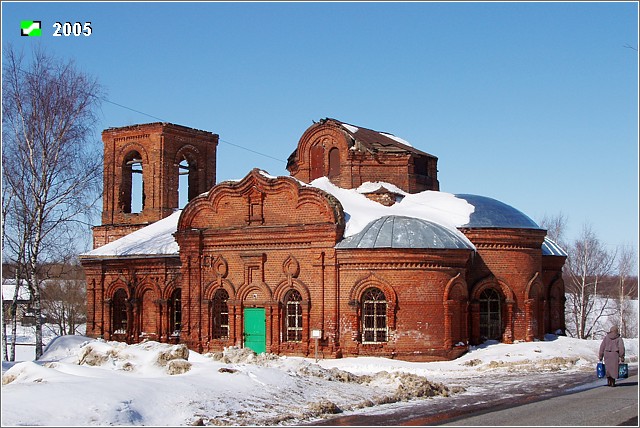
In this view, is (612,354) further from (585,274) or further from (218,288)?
(585,274)

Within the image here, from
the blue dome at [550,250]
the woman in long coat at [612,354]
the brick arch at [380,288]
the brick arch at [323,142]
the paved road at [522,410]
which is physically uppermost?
the brick arch at [323,142]

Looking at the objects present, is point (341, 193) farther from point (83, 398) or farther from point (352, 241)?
point (83, 398)

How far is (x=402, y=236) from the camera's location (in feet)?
76.4

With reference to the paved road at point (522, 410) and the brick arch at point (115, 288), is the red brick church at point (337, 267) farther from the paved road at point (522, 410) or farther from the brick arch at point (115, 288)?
the paved road at point (522, 410)

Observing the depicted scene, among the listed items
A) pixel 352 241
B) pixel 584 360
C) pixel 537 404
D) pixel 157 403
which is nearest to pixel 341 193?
pixel 352 241

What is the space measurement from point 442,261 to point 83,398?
13301mm

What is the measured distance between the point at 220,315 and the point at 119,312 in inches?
220

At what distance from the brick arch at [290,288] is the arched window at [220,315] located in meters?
1.97

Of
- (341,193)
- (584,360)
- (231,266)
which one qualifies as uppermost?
(341,193)

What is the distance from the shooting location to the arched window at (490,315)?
2505 cm

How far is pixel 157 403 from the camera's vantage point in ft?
40.9

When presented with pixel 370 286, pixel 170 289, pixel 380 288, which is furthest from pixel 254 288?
pixel 170 289

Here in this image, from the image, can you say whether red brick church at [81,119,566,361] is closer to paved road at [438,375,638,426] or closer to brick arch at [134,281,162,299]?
brick arch at [134,281,162,299]

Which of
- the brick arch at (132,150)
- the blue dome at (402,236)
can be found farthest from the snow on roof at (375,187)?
the brick arch at (132,150)
